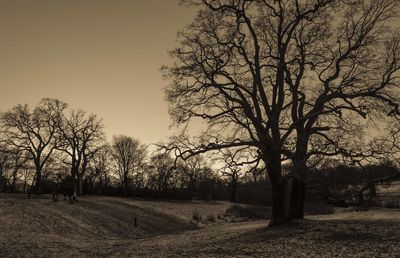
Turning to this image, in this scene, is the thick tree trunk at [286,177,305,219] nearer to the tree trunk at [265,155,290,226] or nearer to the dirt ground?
the tree trunk at [265,155,290,226]

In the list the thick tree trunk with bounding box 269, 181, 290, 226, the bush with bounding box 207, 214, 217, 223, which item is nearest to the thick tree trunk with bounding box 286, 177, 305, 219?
the thick tree trunk with bounding box 269, 181, 290, 226

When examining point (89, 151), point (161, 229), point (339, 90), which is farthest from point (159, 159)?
point (89, 151)

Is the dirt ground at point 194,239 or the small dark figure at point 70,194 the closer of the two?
the dirt ground at point 194,239

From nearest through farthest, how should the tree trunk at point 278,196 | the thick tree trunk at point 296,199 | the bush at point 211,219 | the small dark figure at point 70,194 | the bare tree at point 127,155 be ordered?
the tree trunk at point 278,196 < the thick tree trunk at point 296,199 < the small dark figure at point 70,194 < the bush at point 211,219 < the bare tree at point 127,155

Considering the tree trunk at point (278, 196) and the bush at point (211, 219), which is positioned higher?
the tree trunk at point (278, 196)

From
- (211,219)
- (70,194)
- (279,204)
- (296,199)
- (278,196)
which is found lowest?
(211,219)

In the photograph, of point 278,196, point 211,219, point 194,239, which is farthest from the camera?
point 211,219

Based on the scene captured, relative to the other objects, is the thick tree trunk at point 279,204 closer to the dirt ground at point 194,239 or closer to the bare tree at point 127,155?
the dirt ground at point 194,239

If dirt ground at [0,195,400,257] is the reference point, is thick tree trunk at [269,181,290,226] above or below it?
above

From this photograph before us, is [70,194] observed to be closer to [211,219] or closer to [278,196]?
[211,219]

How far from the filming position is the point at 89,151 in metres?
61.8

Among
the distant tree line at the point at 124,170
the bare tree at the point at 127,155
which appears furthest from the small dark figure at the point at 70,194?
the bare tree at the point at 127,155

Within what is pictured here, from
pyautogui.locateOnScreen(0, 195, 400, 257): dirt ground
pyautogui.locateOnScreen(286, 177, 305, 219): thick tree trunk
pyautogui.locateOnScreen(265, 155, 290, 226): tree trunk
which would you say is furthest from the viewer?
pyautogui.locateOnScreen(286, 177, 305, 219): thick tree trunk

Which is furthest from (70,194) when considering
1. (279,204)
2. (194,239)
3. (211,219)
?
(279,204)
